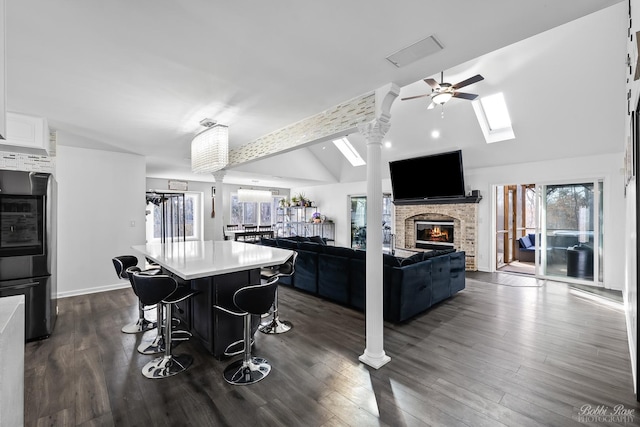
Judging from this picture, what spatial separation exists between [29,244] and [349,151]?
7.36 m

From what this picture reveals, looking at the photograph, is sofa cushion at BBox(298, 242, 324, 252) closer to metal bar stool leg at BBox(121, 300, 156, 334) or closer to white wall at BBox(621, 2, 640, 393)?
metal bar stool leg at BBox(121, 300, 156, 334)

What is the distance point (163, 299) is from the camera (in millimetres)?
2436

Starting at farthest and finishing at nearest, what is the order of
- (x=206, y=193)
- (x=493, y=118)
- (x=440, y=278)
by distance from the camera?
(x=206, y=193), (x=493, y=118), (x=440, y=278)

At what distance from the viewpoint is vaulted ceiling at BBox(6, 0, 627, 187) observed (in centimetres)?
170

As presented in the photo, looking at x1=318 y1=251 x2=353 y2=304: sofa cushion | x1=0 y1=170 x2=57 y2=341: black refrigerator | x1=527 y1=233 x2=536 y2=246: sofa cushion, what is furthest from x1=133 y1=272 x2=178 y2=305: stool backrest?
x1=527 y1=233 x2=536 y2=246: sofa cushion

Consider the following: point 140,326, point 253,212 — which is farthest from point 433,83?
point 253,212

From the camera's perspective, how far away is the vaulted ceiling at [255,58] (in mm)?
1699

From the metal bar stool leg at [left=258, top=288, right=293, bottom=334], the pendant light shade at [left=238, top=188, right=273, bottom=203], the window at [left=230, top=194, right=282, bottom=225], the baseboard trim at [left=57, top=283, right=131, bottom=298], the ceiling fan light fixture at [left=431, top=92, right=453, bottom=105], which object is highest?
the ceiling fan light fixture at [left=431, top=92, right=453, bottom=105]

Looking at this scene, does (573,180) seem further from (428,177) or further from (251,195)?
(251,195)

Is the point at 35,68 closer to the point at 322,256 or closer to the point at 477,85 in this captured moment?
the point at 322,256

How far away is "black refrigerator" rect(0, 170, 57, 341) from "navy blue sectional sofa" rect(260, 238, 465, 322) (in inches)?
130

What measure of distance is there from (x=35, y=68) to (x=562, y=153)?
25.6ft

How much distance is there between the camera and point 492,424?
1896 mm

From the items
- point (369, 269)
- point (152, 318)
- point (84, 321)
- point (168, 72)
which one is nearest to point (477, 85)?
point (369, 269)
